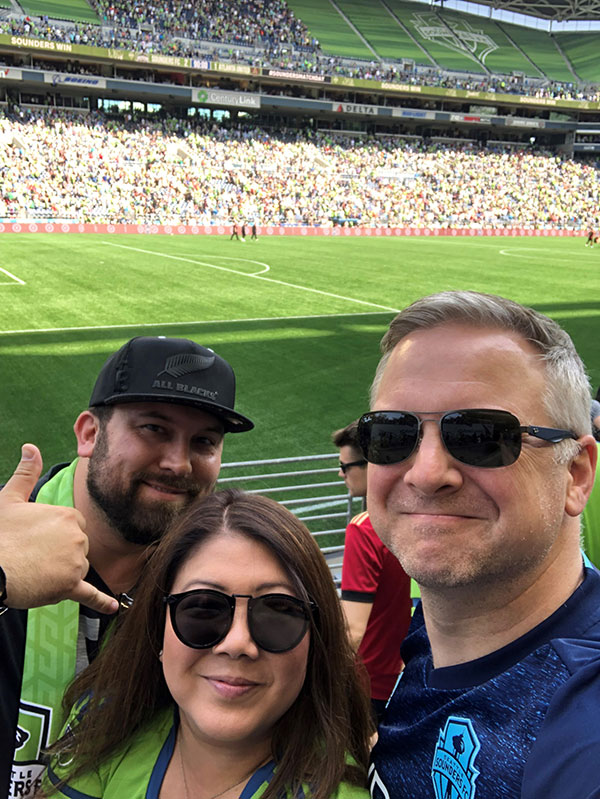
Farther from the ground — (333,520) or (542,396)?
(542,396)

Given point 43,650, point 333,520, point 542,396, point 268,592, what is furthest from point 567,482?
point 333,520

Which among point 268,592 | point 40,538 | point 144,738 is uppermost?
point 40,538

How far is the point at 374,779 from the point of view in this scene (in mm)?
1876

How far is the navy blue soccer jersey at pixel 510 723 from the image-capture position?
137cm

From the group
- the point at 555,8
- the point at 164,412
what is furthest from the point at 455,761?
the point at 555,8

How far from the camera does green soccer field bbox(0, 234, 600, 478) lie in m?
11.1

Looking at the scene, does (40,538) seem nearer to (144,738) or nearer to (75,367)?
(144,738)

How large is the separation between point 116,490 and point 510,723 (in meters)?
1.52

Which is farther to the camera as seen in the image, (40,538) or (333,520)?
(333,520)

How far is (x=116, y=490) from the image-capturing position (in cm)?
248

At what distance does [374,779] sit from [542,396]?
111 centimetres

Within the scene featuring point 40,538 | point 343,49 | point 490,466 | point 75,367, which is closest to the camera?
point 490,466

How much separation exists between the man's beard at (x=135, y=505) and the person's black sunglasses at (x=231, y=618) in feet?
2.01

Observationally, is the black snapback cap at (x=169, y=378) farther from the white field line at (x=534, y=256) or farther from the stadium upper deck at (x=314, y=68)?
the stadium upper deck at (x=314, y=68)
